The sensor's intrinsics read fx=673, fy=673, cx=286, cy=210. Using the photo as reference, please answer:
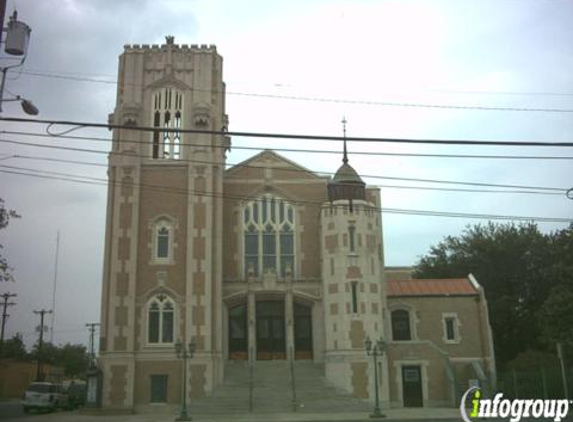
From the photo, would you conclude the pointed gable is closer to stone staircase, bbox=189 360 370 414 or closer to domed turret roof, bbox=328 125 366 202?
domed turret roof, bbox=328 125 366 202

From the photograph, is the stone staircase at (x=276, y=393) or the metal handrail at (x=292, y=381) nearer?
the metal handrail at (x=292, y=381)

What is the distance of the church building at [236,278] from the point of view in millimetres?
35812

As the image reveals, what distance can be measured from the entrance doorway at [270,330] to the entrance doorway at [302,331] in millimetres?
764

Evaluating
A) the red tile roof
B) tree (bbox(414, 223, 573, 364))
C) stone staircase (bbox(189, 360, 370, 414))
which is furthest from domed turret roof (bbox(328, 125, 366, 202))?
tree (bbox(414, 223, 573, 364))

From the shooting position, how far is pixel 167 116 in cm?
3962

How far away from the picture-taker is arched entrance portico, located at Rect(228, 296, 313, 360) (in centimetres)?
3894

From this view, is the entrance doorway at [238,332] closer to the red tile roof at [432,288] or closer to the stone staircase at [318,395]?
the stone staircase at [318,395]

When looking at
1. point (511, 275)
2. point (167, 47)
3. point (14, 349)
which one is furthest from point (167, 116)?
point (14, 349)

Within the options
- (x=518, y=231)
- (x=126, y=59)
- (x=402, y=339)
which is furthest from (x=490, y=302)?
(x=126, y=59)

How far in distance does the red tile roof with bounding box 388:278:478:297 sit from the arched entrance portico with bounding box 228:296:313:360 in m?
5.82

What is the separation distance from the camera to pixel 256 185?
4119 centimetres

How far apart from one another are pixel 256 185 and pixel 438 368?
15.0 meters

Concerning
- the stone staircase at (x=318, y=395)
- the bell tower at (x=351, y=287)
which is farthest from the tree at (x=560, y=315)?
the stone staircase at (x=318, y=395)

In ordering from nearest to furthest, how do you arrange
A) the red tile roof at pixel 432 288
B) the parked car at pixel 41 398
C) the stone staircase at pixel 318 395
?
the stone staircase at pixel 318 395
the parked car at pixel 41 398
the red tile roof at pixel 432 288
